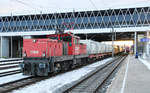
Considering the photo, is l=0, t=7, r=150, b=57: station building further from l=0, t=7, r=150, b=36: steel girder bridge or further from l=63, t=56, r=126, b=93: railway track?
l=63, t=56, r=126, b=93: railway track

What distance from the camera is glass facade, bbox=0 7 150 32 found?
5341cm

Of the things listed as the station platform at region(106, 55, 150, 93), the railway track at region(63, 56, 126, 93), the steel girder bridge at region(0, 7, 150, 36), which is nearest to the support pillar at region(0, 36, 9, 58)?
the steel girder bridge at region(0, 7, 150, 36)

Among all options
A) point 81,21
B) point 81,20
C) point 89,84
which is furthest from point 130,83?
point 81,21

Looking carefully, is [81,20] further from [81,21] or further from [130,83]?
[130,83]

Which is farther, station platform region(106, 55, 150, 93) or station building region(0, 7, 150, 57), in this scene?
station building region(0, 7, 150, 57)

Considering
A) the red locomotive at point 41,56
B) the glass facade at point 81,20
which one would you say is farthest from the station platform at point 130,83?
the glass facade at point 81,20

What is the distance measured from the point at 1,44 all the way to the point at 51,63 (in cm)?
4805

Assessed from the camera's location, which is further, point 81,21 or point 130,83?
point 81,21

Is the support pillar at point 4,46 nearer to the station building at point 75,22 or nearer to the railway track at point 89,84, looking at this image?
the station building at point 75,22

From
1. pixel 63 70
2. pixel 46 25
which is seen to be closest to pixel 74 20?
pixel 46 25

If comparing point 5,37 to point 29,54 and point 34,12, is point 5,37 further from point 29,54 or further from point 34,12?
point 29,54

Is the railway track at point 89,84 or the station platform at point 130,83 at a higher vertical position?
the station platform at point 130,83

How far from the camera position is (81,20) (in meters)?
57.2

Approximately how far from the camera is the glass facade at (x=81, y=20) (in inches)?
2103
